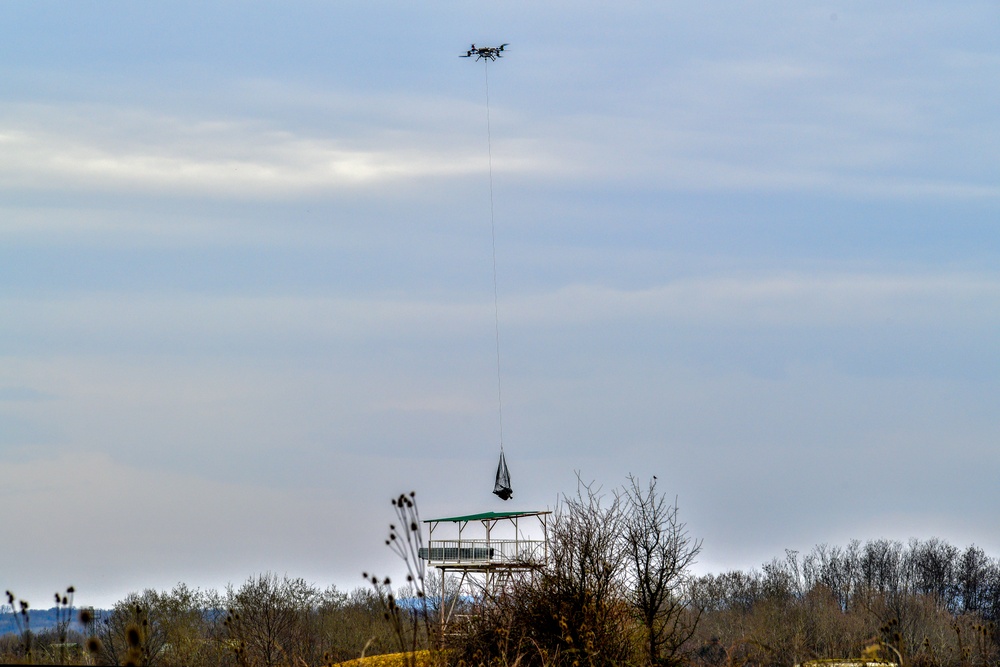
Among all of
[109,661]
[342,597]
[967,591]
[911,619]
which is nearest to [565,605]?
[109,661]

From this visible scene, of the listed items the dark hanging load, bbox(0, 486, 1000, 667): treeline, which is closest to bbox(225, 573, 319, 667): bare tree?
bbox(0, 486, 1000, 667): treeline

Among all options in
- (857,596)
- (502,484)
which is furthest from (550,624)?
(857,596)

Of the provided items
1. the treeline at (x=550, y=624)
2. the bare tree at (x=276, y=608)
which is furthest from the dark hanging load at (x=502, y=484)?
the bare tree at (x=276, y=608)

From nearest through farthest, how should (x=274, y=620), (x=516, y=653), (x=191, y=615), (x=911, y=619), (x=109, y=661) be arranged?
(x=109, y=661) → (x=516, y=653) → (x=274, y=620) → (x=191, y=615) → (x=911, y=619)

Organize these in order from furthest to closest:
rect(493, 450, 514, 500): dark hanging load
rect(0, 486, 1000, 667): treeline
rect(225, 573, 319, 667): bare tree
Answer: rect(225, 573, 319, 667): bare tree, rect(493, 450, 514, 500): dark hanging load, rect(0, 486, 1000, 667): treeline

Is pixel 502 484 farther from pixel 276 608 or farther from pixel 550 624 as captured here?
pixel 276 608

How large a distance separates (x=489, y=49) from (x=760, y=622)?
234ft

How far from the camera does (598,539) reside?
910 inches

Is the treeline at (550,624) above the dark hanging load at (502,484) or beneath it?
beneath

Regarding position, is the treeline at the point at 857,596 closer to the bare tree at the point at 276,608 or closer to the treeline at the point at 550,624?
the treeline at the point at 550,624

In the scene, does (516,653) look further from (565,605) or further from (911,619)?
(911,619)

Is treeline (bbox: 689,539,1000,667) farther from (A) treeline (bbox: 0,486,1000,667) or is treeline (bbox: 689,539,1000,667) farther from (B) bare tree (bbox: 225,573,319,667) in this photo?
(B) bare tree (bbox: 225,573,319,667)

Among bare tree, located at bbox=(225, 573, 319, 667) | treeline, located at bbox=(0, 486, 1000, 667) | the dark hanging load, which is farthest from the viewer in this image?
bare tree, located at bbox=(225, 573, 319, 667)

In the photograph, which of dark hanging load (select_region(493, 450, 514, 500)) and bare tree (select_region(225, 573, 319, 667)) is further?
bare tree (select_region(225, 573, 319, 667))
